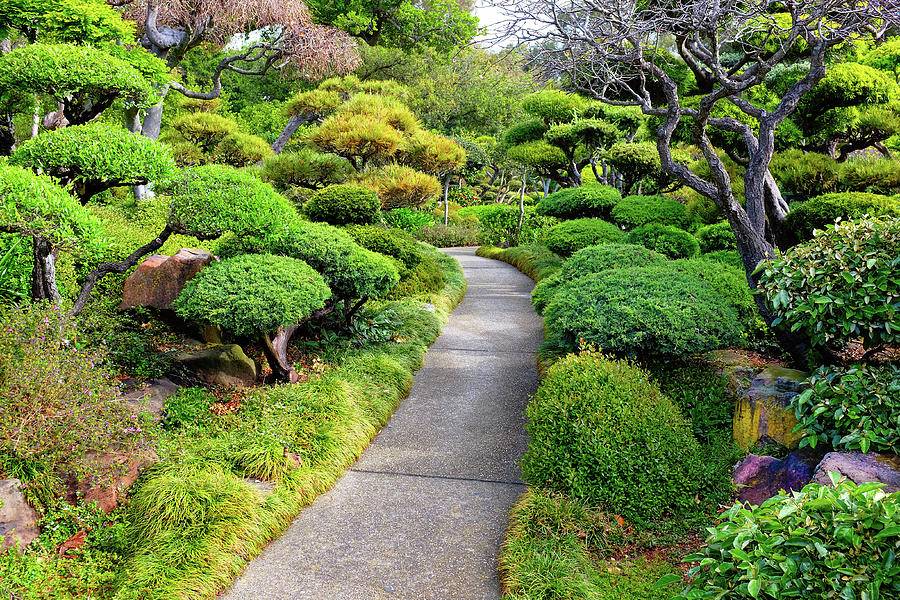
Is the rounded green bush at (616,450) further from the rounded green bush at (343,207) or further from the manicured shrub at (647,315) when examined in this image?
the rounded green bush at (343,207)

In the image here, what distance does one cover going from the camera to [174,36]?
1230 cm

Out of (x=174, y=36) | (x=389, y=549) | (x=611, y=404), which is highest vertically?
(x=174, y=36)

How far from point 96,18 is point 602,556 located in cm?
816

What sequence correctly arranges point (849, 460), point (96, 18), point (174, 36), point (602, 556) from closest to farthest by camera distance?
point (849, 460)
point (602, 556)
point (96, 18)
point (174, 36)

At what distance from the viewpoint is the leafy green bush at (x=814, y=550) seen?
80.1 inches

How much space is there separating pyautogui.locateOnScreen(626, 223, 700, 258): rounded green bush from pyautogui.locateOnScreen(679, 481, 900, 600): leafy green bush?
697 centimetres

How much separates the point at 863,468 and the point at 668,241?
19.9ft

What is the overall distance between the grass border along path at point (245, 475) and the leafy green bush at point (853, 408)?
10.6ft

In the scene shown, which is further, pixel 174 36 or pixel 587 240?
pixel 174 36

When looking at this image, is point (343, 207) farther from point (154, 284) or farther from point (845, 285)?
point (845, 285)

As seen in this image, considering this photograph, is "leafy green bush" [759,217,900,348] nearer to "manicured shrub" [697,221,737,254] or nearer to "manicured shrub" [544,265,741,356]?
"manicured shrub" [544,265,741,356]

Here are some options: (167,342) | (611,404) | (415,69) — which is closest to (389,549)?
(611,404)

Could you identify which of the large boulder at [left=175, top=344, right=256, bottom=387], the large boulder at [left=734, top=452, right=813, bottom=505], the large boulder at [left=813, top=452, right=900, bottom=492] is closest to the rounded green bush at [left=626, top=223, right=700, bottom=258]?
the large boulder at [left=734, top=452, right=813, bottom=505]

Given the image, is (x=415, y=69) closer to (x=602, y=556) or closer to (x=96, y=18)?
(x=96, y=18)
